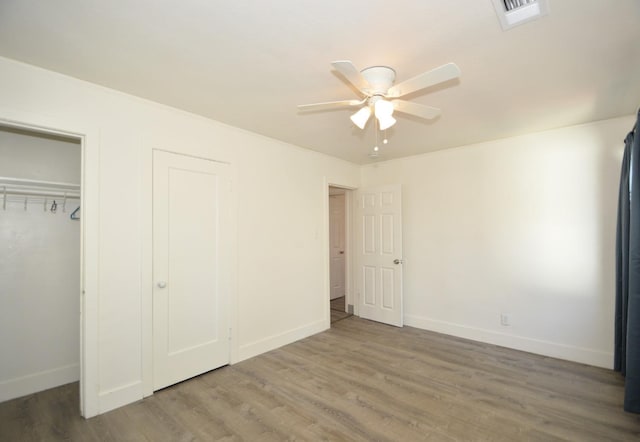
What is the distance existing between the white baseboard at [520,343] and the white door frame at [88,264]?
372 cm

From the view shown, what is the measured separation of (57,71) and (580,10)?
3.25 m

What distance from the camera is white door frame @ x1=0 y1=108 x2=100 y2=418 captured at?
2252mm

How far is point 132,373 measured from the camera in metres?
2.46

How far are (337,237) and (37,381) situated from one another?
4803 mm

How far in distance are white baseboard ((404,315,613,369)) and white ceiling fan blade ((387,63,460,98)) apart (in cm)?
327

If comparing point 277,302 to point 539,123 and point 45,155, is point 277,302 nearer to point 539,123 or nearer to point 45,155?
point 45,155

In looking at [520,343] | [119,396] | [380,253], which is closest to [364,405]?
[119,396]

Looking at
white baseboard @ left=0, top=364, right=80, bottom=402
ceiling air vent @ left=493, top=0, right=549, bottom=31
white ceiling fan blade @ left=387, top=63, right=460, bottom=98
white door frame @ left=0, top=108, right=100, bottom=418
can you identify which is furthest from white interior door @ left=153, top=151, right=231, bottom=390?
ceiling air vent @ left=493, top=0, right=549, bottom=31

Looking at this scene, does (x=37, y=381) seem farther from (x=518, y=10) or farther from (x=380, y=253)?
(x=518, y=10)

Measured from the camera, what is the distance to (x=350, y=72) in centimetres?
163

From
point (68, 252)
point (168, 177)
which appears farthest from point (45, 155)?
point (168, 177)

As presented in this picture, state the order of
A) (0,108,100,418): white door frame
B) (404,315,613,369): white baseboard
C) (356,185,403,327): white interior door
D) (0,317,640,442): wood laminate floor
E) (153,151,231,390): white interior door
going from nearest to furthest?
(0,317,640,442): wood laminate floor
(0,108,100,418): white door frame
(153,151,231,390): white interior door
(404,315,613,369): white baseboard
(356,185,403,327): white interior door

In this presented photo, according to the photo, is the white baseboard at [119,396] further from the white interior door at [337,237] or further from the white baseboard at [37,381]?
the white interior door at [337,237]

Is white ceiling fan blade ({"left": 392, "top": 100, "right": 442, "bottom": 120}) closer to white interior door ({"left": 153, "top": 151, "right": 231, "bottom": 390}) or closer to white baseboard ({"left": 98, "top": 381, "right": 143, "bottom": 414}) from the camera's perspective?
white interior door ({"left": 153, "top": 151, "right": 231, "bottom": 390})
